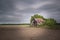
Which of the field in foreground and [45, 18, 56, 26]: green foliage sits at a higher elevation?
[45, 18, 56, 26]: green foliage

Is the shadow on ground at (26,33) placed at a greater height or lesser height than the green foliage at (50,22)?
lesser

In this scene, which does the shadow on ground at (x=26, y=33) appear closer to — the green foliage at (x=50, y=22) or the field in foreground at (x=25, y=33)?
the field in foreground at (x=25, y=33)

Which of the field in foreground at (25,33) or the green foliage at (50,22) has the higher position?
the green foliage at (50,22)

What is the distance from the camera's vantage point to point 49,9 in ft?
9.96

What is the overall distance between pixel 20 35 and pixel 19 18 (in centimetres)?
25

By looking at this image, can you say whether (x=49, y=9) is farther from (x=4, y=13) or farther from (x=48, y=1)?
(x=4, y=13)

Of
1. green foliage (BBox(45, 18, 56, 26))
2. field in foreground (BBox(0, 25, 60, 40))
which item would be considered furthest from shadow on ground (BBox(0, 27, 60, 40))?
green foliage (BBox(45, 18, 56, 26))

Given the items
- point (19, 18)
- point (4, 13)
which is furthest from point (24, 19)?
point (4, 13)

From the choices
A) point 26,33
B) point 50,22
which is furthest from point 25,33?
point 50,22

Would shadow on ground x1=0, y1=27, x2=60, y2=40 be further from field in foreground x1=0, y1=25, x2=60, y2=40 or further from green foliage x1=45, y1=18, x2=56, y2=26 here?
green foliage x1=45, y1=18, x2=56, y2=26

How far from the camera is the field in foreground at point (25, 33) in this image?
9.85ft

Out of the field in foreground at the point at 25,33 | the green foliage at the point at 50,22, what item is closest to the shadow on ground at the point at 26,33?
the field in foreground at the point at 25,33

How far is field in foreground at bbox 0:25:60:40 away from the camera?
300 cm

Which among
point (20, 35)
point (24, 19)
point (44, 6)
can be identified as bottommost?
point (20, 35)
